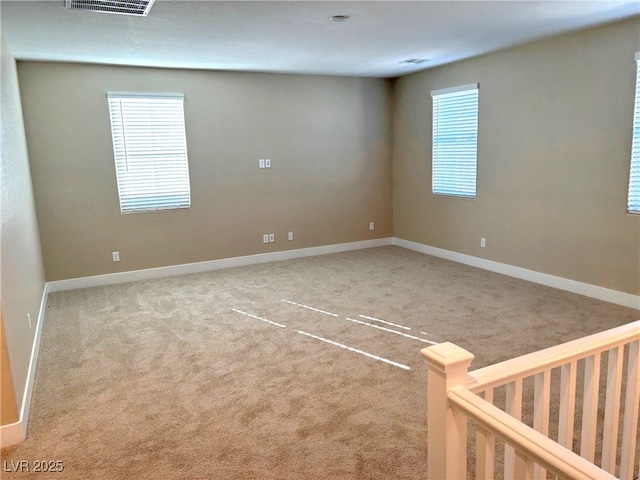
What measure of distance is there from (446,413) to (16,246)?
3146 millimetres

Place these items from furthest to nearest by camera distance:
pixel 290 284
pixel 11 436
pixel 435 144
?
pixel 435 144
pixel 290 284
pixel 11 436

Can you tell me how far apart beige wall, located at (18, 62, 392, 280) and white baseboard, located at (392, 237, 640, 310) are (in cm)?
113

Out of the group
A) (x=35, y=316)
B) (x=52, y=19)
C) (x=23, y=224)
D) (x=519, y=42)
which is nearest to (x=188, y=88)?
Answer: (x=52, y=19)

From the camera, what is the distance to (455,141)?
6012 millimetres

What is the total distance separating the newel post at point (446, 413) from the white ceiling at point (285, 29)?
278cm

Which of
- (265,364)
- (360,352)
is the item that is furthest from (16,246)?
(360,352)

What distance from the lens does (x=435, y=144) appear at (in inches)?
249

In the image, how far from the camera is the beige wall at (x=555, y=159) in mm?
4227

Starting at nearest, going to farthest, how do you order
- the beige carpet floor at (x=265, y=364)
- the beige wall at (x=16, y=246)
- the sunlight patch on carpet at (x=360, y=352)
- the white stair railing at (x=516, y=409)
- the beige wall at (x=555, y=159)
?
the white stair railing at (x=516, y=409) → the beige carpet floor at (x=265, y=364) → the beige wall at (x=16, y=246) → the sunlight patch on carpet at (x=360, y=352) → the beige wall at (x=555, y=159)

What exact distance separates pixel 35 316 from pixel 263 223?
3.13m

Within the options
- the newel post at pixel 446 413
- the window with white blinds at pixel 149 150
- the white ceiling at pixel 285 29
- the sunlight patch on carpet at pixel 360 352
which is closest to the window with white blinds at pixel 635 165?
the white ceiling at pixel 285 29

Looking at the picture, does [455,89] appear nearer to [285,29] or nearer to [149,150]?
[285,29]

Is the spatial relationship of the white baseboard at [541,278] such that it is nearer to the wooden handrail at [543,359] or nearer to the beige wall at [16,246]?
the wooden handrail at [543,359]

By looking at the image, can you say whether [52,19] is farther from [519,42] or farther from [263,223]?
[519,42]
